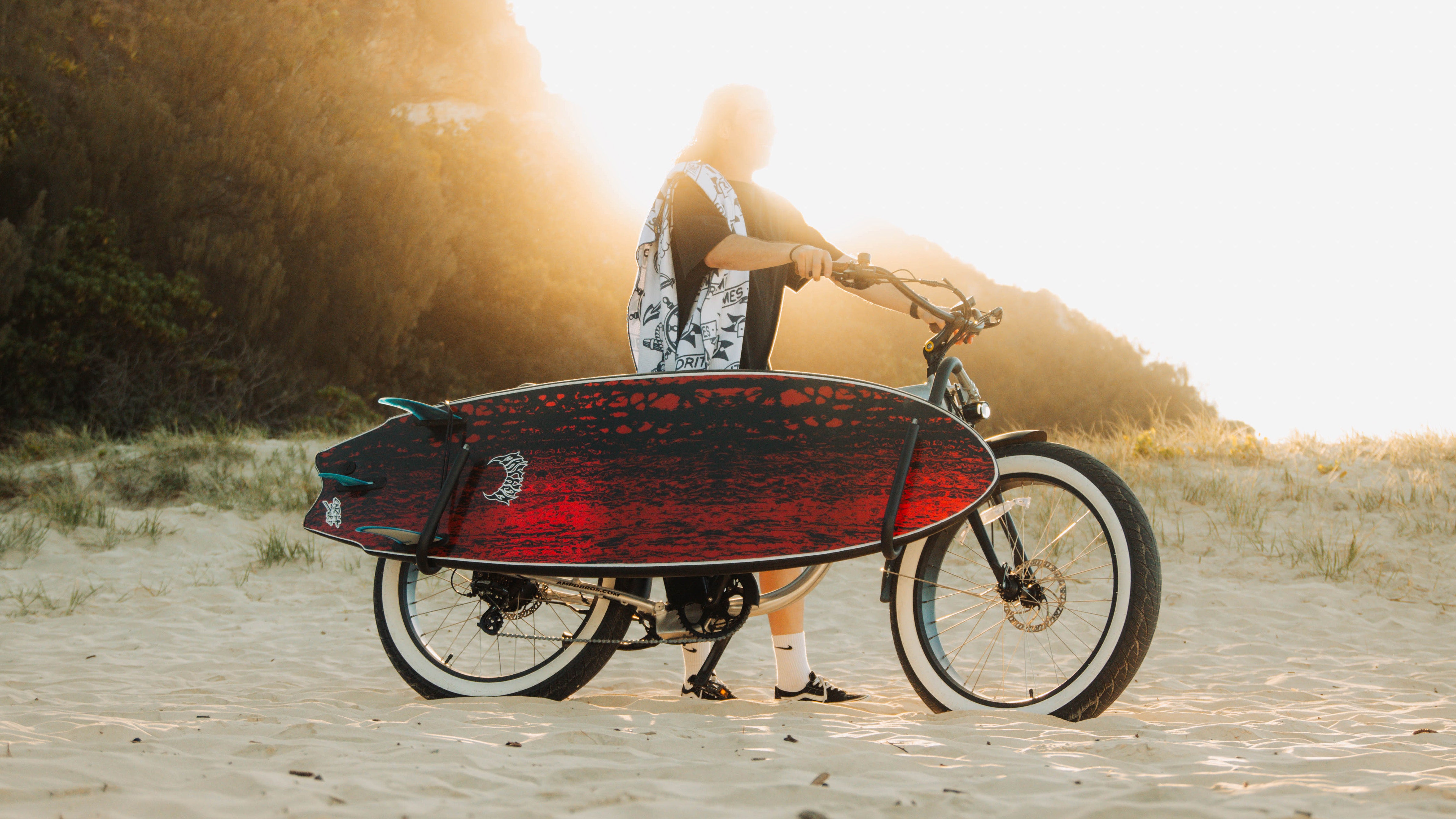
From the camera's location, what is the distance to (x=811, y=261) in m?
2.04

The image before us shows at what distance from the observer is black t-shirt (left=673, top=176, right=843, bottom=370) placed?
222 centimetres

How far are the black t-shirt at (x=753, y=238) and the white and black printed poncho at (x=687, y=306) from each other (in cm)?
2

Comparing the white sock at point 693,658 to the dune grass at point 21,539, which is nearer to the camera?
the white sock at point 693,658

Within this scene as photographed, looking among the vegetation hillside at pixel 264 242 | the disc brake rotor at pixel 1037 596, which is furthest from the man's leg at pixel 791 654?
the vegetation hillside at pixel 264 242

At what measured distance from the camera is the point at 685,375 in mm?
2119

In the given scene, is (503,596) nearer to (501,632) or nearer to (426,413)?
(501,632)

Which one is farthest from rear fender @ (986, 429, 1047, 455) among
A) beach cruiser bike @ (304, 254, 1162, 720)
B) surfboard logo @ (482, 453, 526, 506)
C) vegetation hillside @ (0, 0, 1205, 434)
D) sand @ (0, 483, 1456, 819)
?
vegetation hillside @ (0, 0, 1205, 434)

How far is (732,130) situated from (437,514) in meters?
1.24

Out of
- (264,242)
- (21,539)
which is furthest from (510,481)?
(264,242)

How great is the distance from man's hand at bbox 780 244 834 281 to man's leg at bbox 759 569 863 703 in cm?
79

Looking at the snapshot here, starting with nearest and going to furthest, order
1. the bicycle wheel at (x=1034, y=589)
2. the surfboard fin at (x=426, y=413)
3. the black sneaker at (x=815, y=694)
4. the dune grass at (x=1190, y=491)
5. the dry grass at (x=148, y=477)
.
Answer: the bicycle wheel at (x=1034, y=589) → the surfboard fin at (x=426, y=413) → the black sneaker at (x=815, y=694) → the dune grass at (x=1190, y=491) → the dry grass at (x=148, y=477)

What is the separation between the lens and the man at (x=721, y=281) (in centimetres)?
224

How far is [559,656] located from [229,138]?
990 cm

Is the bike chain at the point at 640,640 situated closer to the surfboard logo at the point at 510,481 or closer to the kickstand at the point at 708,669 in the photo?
the kickstand at the point at 708,669
